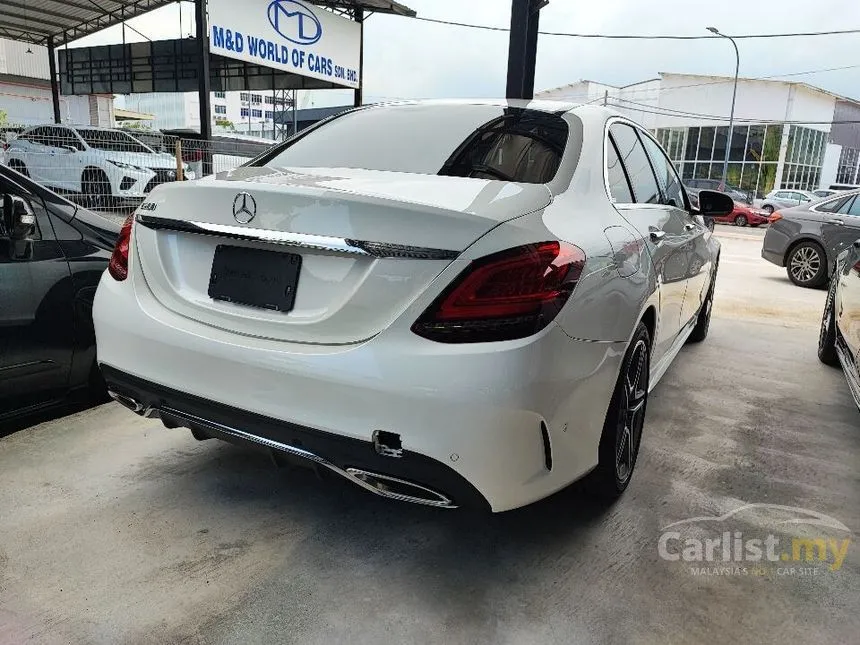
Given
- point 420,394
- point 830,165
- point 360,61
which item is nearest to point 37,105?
point 360,61

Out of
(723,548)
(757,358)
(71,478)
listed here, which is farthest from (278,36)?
(723,548)

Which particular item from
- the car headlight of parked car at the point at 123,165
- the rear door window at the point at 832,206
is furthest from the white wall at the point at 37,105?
the rear door window at the point at 832,206

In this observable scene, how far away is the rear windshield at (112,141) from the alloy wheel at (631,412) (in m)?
7.02

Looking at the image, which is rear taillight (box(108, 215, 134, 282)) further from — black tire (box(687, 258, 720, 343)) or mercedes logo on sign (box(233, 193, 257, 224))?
black tire (box(687, 258, 720, 343))

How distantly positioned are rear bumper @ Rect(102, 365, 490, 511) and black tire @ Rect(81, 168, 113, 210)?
5.75 meters

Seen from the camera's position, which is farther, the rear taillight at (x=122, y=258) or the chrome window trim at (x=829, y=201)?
the chrome window trim at (x=829, y=201)

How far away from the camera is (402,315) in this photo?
1.73m

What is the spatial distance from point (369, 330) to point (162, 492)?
1.36m

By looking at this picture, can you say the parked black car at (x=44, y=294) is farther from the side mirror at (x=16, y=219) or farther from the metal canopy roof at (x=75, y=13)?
the metal canopy roof at (x=75, y=13)

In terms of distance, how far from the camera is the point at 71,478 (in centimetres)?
266

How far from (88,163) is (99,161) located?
0.54ft

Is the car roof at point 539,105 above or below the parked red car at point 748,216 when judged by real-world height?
above

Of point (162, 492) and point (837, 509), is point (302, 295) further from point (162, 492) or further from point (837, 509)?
point (837, 509)

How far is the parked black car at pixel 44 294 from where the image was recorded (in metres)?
2.83
